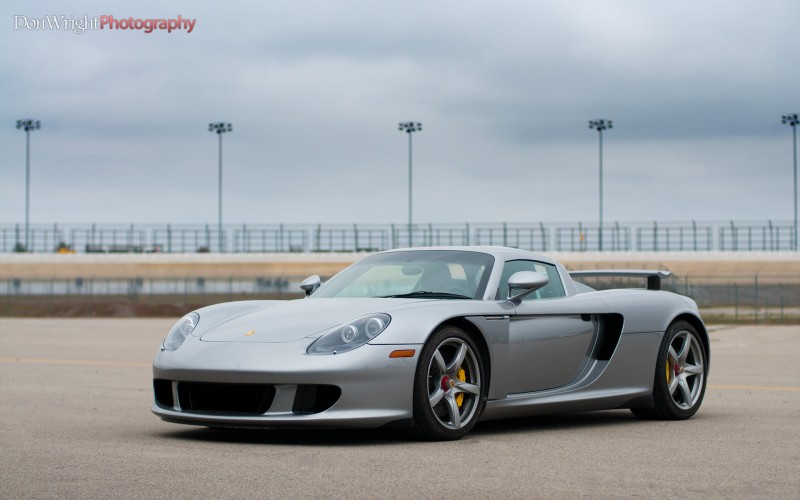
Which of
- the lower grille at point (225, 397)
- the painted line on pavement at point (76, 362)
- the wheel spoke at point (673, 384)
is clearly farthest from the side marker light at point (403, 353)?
the painted line on pavement at point (76, 362)

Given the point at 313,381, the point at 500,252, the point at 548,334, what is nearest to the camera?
the point at 313,381

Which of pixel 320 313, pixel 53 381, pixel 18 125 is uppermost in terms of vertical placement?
pixel 18 125

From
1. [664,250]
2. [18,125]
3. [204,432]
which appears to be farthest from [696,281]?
[18,125]

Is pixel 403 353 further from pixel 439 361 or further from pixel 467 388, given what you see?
pixel 467 388

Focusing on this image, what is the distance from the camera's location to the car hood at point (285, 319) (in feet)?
23.7

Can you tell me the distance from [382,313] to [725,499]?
8.70 feet

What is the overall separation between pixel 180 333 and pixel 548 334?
101 inches

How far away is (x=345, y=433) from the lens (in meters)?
7.66

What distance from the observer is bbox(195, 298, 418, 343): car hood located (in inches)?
285

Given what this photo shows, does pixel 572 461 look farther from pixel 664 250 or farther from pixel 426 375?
pixel 664 250

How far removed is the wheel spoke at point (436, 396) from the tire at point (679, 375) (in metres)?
2.51

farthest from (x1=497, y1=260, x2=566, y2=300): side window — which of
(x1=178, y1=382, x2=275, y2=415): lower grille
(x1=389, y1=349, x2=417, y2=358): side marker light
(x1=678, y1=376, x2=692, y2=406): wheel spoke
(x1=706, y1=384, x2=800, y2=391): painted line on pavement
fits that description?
(x1=706, y1=384, x2=800, y2=391): painted line on pavement

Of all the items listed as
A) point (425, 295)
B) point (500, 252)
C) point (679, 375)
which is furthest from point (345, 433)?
point (679, 375)

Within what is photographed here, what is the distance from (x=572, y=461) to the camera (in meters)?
6.40
